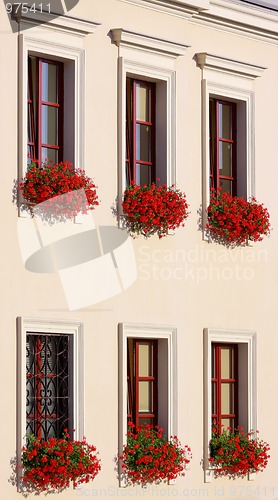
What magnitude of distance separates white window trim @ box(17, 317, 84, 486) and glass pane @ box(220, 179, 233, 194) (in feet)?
13.0

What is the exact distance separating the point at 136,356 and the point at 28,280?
2.38 meters

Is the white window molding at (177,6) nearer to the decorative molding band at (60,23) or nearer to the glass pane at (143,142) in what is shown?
the decorative molding band at (60,23)

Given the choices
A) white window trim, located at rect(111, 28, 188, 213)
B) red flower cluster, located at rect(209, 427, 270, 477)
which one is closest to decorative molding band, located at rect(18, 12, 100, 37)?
white window trim, located at rect(111, 28, 188, 213)

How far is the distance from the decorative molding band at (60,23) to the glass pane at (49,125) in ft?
3.47

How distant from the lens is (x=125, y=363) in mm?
19109

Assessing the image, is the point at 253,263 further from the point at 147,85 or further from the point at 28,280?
the point at 28,280

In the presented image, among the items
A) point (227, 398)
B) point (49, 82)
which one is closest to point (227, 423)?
point (227, 398)

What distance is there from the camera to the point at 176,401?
19.8 metres

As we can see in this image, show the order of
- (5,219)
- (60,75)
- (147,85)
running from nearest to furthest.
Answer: (5,219)
(60,75)
(147,85)

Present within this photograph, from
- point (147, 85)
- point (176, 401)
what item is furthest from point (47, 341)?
point (147, 85)

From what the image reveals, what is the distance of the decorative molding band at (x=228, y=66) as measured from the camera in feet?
68.2

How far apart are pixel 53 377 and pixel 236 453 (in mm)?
3483

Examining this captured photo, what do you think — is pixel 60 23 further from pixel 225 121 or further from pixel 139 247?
pixel 225 121
